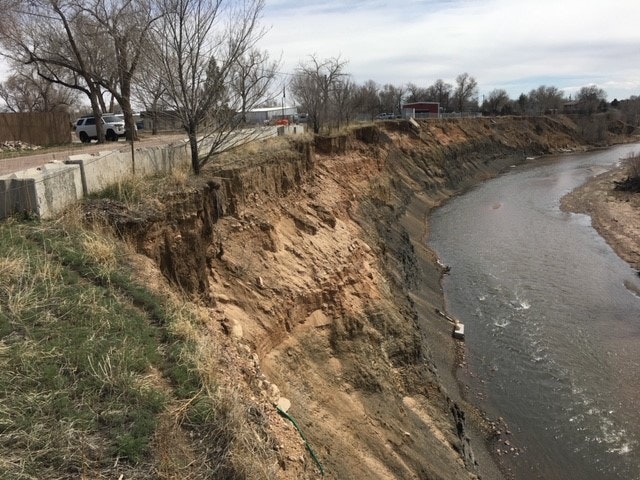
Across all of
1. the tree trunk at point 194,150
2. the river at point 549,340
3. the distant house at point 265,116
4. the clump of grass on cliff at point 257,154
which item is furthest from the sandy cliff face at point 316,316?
the distant house at point 265,116

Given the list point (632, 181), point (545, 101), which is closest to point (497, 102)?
point (545, 101)

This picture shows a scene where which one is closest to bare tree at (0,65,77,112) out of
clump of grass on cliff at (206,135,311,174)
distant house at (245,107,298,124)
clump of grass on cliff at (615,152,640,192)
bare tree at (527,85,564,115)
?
distant house at (245,107,298,124)

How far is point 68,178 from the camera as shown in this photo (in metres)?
9.11

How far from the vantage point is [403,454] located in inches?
445

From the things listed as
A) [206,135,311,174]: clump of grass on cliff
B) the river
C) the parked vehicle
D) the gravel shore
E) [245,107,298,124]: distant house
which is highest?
[245,107,298,124]: distant house

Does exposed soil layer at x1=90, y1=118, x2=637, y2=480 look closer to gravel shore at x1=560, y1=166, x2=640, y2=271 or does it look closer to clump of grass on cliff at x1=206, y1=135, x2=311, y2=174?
clump of grass on cliff at x1=206, y1=135, x2=311, y2=174

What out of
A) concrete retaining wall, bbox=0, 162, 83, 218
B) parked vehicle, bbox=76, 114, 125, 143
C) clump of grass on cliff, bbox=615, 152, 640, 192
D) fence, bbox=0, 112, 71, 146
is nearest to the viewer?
concrete retaining wall, bbox=0, 162, 83, 218

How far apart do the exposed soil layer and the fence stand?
13.2m

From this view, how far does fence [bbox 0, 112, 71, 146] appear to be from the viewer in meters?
24.1

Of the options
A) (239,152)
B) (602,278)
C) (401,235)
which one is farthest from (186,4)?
(602,278)

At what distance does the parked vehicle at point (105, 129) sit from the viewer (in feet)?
86.3

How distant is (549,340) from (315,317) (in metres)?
10.3

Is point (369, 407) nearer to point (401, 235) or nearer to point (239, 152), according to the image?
point (239, 152)

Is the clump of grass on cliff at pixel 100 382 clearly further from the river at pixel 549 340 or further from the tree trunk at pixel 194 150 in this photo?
the river at pixel 549 340
